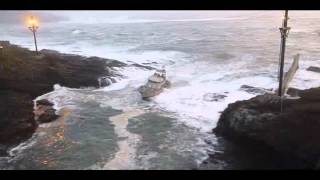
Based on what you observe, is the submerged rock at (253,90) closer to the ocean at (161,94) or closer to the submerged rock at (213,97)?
the ocean at (161,94)

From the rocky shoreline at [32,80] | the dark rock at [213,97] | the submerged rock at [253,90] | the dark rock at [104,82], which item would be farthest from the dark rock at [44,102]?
the submerged rock at [253,90]

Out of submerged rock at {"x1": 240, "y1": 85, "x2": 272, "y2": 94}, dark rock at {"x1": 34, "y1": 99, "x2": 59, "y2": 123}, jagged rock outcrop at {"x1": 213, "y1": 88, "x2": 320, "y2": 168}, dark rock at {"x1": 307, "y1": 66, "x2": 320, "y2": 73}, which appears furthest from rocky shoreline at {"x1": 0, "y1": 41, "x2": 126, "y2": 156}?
dark rock at {"x1": 307, "y1": 66, "x2": 320, "y2": 73}

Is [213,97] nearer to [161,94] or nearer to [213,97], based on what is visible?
[213,97]

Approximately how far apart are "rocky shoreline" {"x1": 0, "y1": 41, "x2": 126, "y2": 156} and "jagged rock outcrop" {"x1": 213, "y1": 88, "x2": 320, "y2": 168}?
5865 mm

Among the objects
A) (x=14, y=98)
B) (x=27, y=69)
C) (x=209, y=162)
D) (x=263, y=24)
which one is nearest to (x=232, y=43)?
(x=263, y=24)

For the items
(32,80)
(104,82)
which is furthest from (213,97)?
(32,80)

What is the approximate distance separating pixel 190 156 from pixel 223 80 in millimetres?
8131

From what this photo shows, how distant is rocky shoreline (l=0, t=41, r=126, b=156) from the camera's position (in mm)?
11469

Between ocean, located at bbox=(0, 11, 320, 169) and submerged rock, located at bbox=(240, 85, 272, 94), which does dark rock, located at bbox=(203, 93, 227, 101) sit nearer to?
ocean, located at bbox=(0, 11, 320, 169)

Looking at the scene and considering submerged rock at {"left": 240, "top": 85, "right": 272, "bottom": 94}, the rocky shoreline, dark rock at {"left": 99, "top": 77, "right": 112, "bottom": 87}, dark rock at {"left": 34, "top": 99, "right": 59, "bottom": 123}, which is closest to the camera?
the rocky shoreline

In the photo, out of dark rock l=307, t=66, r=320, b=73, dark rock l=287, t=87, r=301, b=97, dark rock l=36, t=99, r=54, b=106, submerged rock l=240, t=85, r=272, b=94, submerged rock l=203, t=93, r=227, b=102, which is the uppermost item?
dark rock l=287, t=87, r=301, b=97

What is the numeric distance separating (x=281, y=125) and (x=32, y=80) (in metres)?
10.7

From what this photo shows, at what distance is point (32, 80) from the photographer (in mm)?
16062

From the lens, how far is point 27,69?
17.2m
